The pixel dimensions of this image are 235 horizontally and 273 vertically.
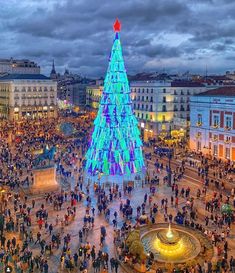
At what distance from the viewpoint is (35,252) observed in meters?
23.8

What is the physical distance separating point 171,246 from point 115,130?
1956 centimetres

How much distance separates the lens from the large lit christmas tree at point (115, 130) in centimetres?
4059

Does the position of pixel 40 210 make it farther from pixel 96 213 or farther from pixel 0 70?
pixel 0 70

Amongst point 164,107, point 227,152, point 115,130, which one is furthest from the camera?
point 164,107

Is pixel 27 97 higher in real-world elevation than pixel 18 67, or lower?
lower

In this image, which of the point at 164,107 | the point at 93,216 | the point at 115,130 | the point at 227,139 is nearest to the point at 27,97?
the point at 164,107

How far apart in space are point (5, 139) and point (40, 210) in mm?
41369

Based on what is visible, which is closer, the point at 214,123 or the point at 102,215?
the point at 102,215

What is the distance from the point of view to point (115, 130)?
40.5 meters

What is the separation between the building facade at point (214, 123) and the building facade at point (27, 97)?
5682 centimetres

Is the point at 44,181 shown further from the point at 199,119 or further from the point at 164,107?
the point at 164,107

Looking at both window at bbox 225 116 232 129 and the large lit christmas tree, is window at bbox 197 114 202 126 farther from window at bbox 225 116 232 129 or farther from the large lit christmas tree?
the large lit christmas tree

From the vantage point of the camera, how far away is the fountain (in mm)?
22312

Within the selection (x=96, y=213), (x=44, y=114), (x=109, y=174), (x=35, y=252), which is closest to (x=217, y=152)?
(x=109, y=174)
